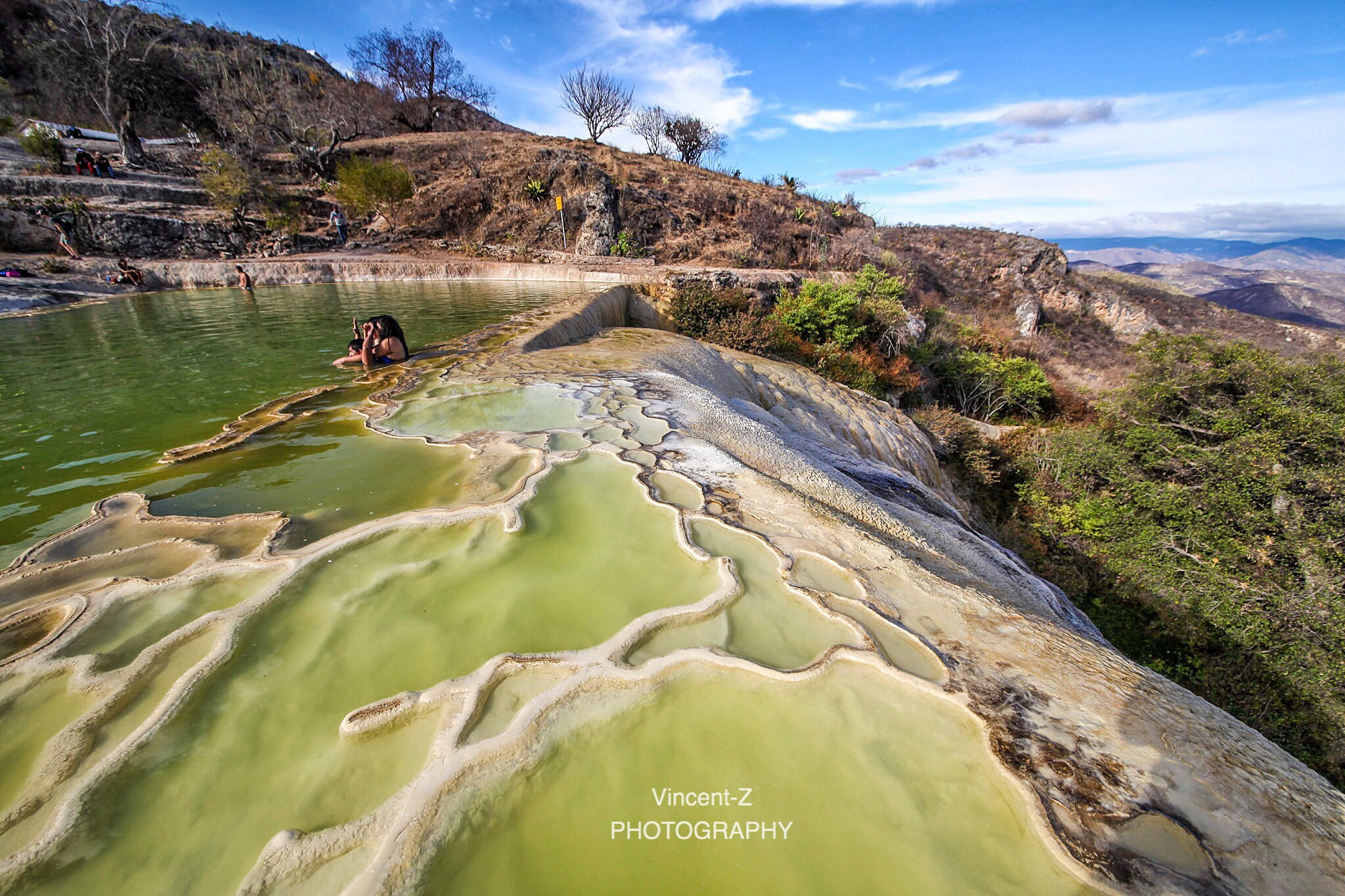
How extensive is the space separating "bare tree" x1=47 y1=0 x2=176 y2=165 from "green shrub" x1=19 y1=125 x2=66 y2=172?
293 cm

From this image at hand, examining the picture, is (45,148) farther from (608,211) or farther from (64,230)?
(608,211)

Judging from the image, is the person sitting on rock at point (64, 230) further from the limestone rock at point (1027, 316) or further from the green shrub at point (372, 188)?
the limestone rock at point (1027, 316)

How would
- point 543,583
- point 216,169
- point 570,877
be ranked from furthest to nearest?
point 216,169 → point 543,583 → point 570,877

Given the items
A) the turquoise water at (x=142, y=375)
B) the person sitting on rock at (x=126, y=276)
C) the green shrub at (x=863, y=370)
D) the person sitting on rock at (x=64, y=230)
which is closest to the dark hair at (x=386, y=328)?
the turquoise water at (x=142, y=375)

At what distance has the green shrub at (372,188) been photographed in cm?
2170

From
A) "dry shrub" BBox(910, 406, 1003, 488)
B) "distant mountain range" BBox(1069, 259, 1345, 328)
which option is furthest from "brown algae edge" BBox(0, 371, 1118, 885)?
"distant mountain range" BBox(1069, 259, 1345, 328)

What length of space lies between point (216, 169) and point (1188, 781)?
31.5m

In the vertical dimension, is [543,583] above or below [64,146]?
below

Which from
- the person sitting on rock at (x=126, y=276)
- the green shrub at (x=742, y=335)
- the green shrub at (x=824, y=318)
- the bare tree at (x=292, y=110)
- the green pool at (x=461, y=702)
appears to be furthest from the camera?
the bare tree at (x=292, y=110)

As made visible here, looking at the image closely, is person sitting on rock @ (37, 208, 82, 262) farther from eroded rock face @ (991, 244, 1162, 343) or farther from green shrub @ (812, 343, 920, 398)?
eroded rock face @ (991, 244, 1162, 343)

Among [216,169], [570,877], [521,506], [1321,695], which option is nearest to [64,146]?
[216,169]

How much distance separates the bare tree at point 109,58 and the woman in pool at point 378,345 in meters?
31.2

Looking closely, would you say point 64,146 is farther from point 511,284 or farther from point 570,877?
point 570,877

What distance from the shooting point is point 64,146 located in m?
22.1
